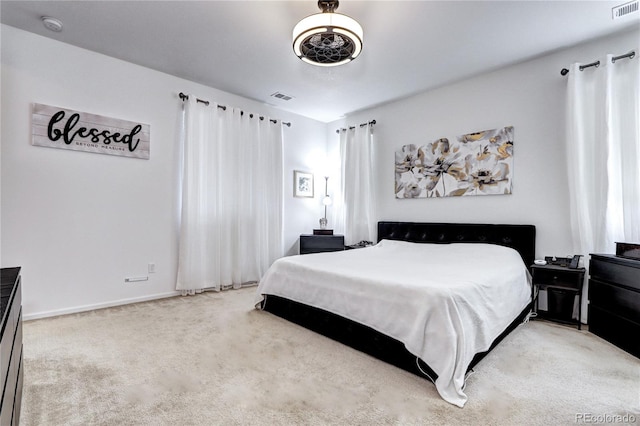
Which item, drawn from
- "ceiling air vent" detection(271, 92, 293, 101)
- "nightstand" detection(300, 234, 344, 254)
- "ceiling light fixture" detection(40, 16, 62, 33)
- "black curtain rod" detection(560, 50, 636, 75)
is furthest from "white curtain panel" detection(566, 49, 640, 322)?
"ceiling light fixture" detection(40, 16, 62, 33)

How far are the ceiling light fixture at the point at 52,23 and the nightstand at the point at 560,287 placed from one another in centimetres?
496

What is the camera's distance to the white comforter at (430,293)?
1878 mm

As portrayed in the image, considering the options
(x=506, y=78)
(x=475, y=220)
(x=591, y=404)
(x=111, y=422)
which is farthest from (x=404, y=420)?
(x=506, y=78)

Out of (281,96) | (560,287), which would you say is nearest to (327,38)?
(281,96)

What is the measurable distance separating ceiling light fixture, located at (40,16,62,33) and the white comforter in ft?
9.77

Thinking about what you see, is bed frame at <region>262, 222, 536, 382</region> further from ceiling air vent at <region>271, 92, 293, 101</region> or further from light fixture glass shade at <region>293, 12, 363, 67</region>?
ceiling air vent at <region>271, 92, 293, 101</region>

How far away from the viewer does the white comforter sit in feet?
6.16

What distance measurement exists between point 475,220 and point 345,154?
229 cm

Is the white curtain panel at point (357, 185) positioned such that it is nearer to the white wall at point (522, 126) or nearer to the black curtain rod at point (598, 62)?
the white wall at point (522, 126)

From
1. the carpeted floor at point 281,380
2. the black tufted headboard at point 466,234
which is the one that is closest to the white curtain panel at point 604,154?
the black tufted headboard at point 466,234

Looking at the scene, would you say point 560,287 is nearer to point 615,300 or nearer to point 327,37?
point 615,300

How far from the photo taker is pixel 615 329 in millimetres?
2496

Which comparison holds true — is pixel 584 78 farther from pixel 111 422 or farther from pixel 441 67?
pixel 111 422

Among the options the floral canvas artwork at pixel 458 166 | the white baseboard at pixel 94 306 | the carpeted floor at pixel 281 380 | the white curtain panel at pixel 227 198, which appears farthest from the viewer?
the white curtain panel at pixel 227 198
